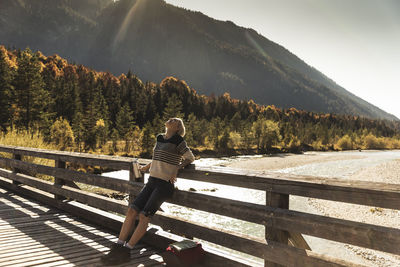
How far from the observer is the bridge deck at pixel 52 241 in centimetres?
387

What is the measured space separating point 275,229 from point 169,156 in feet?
5.47

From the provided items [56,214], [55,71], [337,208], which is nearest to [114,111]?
[55,71]

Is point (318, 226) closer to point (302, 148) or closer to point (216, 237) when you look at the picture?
point (216, 237)

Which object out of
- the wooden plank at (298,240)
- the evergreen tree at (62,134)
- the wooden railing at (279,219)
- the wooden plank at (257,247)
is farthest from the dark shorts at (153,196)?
the evergreen tree at (62,134)

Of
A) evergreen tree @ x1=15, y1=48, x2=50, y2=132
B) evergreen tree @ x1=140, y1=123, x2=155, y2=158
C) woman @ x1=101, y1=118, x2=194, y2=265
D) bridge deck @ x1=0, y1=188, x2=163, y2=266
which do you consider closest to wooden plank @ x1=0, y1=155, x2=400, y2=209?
woman @ x1=101, y1=118, x2=194, y2=265

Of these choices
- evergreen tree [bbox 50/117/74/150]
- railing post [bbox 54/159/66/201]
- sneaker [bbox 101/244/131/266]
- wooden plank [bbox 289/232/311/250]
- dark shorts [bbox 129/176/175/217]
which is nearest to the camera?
wooden plank [bbox 289/232/311/250]

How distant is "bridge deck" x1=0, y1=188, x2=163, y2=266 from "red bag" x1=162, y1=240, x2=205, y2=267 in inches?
10.3

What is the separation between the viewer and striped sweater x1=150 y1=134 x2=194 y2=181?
13.1ft

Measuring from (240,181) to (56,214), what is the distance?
4492mm

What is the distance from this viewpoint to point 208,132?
77312 millimetres

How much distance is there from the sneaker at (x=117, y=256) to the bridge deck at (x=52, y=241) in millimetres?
92

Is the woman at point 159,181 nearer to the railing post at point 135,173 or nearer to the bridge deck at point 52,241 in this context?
the bridge deck at point 52,241

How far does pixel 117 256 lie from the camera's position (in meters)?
3.84

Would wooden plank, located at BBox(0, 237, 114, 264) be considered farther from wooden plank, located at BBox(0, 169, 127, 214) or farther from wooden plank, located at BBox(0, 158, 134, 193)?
wooden plank, located at BBox(0, 158, 134, 193)
